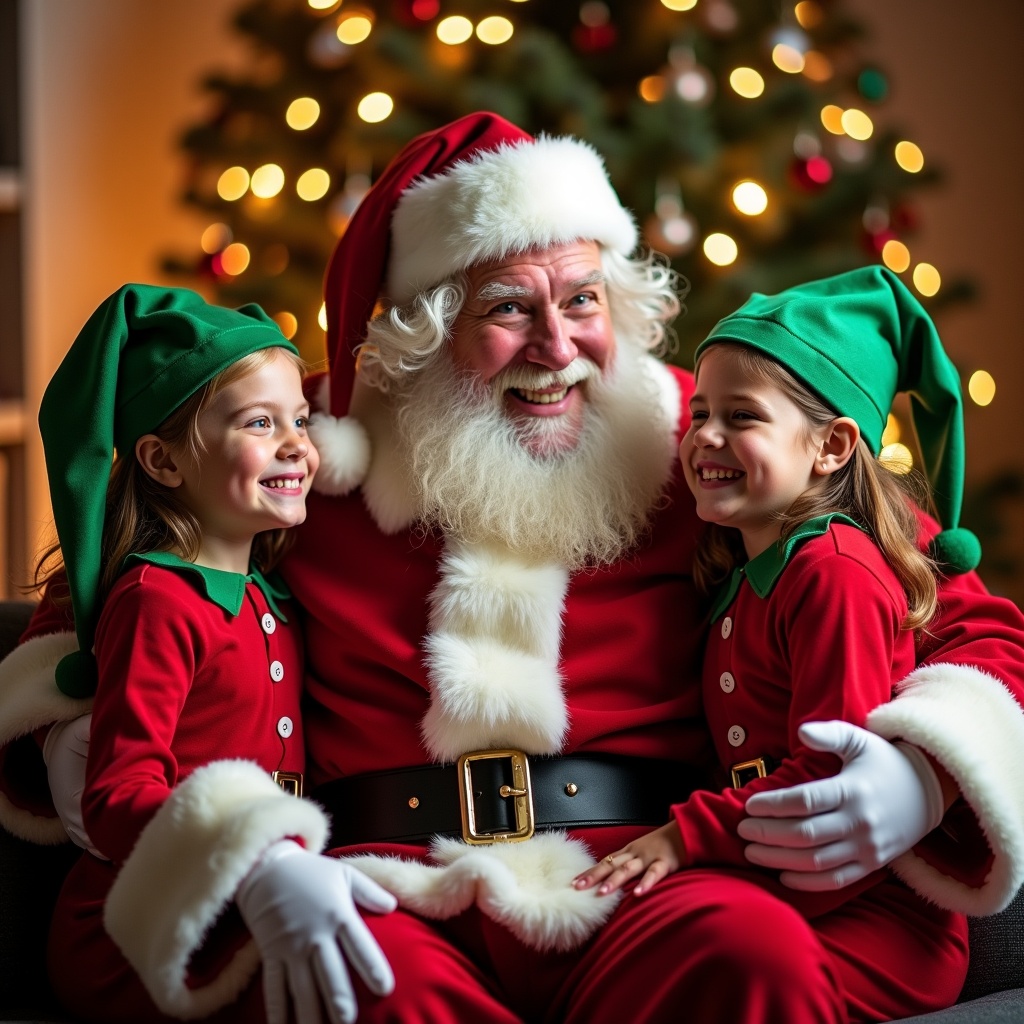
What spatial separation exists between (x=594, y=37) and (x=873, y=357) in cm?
193

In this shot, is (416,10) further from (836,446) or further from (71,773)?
(71,773)

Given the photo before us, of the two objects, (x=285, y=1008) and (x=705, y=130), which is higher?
(x=705, y=130)

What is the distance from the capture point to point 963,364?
3646mm

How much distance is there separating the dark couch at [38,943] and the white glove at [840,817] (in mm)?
334

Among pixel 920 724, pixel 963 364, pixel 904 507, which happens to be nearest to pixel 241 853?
pixel 920 724

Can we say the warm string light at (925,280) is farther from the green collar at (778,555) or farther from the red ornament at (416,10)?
the green collar at (778,555)

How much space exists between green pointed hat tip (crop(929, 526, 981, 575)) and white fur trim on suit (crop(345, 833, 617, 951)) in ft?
2.32

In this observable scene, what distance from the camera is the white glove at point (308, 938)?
57.7 inches

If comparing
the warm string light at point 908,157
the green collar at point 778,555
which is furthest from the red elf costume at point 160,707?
the warm string light at point 908,157

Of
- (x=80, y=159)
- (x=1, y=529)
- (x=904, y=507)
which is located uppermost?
(x=80, y=159)

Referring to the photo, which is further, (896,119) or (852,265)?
(896,119)

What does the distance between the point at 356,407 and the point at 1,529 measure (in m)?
2.42

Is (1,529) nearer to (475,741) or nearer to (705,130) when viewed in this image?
(705,130)

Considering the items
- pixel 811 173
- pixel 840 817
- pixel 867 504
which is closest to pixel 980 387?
pixel 811 173
